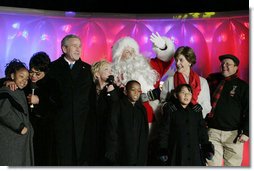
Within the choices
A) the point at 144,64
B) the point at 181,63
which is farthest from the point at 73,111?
the point at 181,63

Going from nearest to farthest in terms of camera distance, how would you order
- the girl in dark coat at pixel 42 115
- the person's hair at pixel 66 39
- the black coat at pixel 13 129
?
the black coat at pixel 13 129 < the girl in dark coat at pixel 42 115 < the person's hair at pixel 66 39

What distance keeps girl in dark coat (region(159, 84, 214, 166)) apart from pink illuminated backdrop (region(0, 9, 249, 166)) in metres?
0.32

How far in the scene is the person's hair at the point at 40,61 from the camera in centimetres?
327

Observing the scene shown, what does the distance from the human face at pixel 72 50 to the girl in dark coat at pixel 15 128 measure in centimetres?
36

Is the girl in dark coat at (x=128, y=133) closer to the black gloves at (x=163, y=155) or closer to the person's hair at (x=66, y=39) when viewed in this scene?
the black gloves at (x=163, y=155)

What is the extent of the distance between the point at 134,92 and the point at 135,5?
0.69 m

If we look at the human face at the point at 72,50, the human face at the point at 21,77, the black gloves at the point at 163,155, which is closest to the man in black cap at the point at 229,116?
the black gloves at the point at 163,155

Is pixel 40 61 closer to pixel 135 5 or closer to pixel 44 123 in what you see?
pixel 44 123

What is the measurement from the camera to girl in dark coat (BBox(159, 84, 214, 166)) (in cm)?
319

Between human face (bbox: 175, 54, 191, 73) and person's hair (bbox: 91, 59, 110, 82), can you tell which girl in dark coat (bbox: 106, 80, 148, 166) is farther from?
human face (bbox: 175, 54, 191, 73)

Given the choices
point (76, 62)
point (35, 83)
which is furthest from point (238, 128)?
point (35, 83)

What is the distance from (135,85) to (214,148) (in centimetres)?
76

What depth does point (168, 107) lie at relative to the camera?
3242 millimetres

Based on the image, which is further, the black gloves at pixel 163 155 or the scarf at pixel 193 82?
the scarf at pixel 193 82
